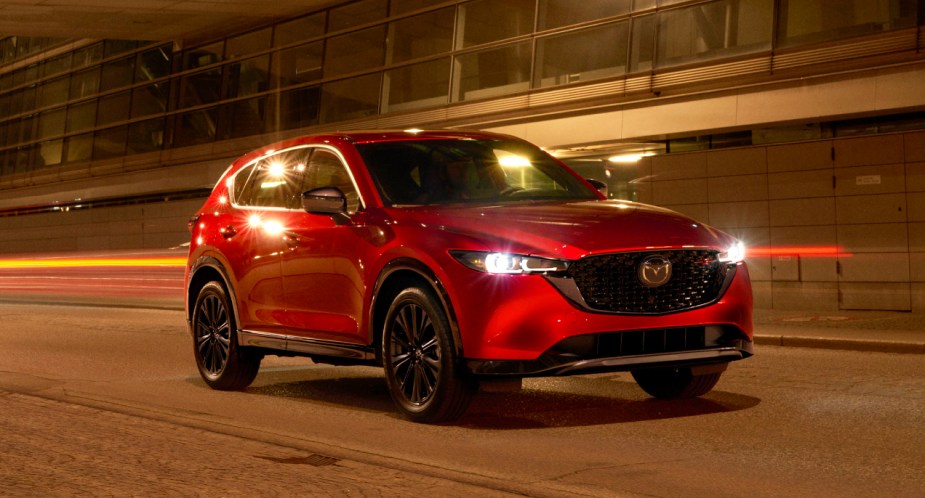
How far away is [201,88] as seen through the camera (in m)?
37.7

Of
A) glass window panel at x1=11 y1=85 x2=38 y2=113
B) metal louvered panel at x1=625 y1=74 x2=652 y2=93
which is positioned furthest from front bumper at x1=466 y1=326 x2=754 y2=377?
glass window panel at x1=11 y1=85 x2=38 y2=113

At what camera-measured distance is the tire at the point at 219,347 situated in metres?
10.2

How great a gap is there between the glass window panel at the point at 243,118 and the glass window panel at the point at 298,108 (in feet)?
2.50

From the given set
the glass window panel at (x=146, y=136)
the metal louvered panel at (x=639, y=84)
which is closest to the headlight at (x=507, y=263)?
the metal louvered panel at (x=639, y=84)

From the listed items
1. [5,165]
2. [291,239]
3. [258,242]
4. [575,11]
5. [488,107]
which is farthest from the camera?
[5,165]

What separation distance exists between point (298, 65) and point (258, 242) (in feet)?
80.9

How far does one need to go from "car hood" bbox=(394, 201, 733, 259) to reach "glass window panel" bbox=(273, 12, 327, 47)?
2558 cm

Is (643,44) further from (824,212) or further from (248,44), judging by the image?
(248,44)

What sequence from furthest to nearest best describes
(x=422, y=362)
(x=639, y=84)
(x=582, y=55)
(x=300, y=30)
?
(x=300, y=30) → (x=582, y=55) → (x=639, y=84) → (x=422, y=362)

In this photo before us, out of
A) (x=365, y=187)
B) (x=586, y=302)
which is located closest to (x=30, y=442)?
(x=365, y=187)

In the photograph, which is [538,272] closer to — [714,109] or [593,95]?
[714,109]

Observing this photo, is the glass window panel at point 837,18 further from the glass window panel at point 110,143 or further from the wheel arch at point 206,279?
the glass window panel at point 110,143

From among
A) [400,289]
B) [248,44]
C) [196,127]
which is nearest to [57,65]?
[196,127]

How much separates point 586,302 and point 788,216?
14.9 metres
